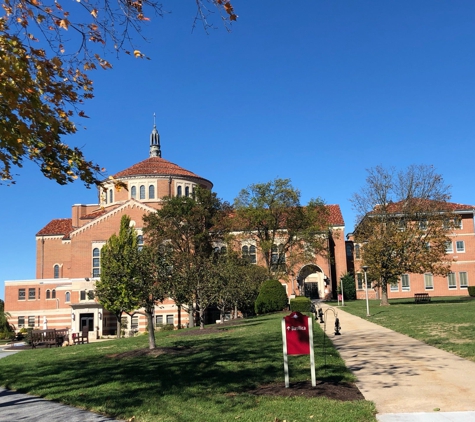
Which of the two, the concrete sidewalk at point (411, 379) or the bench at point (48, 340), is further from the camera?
the bench at point (48, 340)

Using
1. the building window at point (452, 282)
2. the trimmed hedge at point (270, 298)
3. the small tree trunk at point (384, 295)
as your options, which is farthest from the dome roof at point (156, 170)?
the building window at point (452, 282)

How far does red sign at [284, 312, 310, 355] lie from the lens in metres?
9.13

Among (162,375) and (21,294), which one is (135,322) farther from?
(162,375)

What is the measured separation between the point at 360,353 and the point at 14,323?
5084 centimetres

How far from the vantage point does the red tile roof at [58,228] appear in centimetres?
6694

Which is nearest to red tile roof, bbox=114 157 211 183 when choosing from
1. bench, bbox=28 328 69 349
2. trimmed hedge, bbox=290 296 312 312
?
trimmed hedge, bbox=290 296 312 312

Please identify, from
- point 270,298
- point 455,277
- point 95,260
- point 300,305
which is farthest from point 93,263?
point 455,277

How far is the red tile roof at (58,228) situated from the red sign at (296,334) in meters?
60.4

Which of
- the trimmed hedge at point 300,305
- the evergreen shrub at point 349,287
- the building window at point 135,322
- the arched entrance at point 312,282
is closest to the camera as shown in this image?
the trimmed hedge at point 300,305

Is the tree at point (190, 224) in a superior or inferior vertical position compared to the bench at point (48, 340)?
superior

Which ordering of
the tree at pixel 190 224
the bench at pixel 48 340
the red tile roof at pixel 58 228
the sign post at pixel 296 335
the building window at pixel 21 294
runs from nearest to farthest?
the sign post at pixel 296 335
the bench at pixel 48 340
the tree at pixel 190 224
the building window at pixel 21 294
the red tile roof at pixel 58 228

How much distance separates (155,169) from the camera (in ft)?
203

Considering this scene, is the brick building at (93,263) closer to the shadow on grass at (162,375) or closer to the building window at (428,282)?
the building window at (428,282)

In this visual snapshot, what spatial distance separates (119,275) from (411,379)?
506 inches
